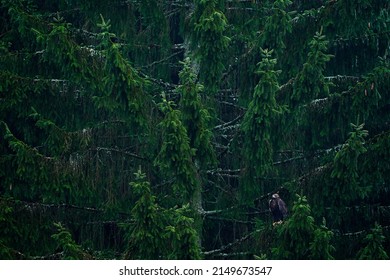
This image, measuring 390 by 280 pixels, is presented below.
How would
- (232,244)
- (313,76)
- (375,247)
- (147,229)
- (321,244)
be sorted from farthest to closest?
(232,244)
(313,76)
(375,247)
(147,229)
(321,244)

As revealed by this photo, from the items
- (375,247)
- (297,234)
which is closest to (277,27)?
(297,234)

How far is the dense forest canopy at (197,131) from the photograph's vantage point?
16.1m

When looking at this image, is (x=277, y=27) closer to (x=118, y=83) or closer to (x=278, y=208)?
(x=118, y=83)

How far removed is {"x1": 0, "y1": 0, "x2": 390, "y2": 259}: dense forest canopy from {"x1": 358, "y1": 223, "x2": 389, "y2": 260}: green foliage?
0.8 inches

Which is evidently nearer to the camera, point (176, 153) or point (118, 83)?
point (176, 153)

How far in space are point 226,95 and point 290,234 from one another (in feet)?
11.7

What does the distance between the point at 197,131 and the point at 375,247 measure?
2654 millimetres

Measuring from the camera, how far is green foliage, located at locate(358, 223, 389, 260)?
15867mm

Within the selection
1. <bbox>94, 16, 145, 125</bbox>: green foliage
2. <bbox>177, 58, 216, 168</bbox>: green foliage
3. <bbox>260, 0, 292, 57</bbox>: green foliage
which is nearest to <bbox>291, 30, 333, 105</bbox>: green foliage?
<bbox>260, 0, 292, 57</bbox>: green foliage

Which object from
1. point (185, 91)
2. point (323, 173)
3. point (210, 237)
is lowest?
point (210, 237)

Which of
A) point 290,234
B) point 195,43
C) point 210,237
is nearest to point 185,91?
point 195,43

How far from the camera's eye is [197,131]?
1647 cm
